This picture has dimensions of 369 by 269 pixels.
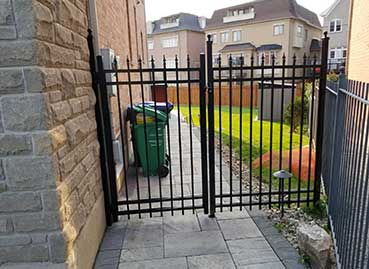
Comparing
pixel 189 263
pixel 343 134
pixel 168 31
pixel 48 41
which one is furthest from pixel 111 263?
pixel 168 31

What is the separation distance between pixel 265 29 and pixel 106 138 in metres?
27.3

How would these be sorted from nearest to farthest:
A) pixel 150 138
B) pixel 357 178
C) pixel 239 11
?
1. pixel 357 178
2. pixel 150 138
3. pixel 239 11

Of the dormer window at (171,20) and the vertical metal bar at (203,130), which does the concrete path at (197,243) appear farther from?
the dormer window at (171,20)

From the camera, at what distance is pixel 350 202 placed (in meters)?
2.18

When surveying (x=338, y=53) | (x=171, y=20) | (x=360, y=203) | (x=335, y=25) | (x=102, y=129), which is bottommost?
(x=360, y=203)

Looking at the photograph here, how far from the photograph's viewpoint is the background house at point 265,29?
1033 inches

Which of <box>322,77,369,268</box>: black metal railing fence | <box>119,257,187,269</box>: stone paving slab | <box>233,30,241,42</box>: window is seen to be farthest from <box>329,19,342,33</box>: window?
<box>119,257,187,269</box>: stone paving slab

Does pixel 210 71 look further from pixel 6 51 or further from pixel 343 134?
pixel 6 51

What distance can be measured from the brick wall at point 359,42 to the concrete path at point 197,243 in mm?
6924

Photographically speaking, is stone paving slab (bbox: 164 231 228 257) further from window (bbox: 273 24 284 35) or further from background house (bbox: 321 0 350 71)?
window (bbox: 273 24 284 35)

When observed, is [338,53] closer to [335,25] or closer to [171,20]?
[335,25]

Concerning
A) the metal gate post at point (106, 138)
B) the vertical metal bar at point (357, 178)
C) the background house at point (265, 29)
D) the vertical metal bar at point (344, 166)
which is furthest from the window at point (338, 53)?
the vertical metal bar at point (357, 178)

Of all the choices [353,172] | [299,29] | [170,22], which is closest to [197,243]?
[353,172]

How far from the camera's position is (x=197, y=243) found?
9.89 feet
